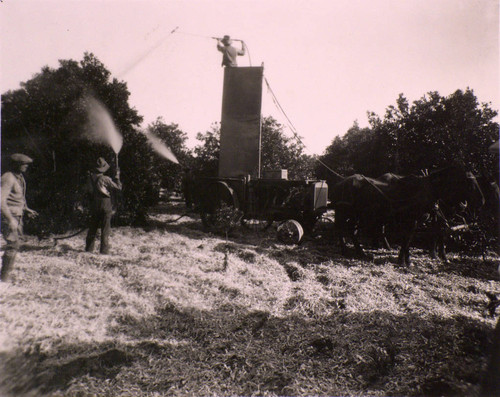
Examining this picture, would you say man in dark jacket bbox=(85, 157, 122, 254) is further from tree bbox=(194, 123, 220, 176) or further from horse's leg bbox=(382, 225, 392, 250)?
tree bbox=(194, 123, 220, 176)

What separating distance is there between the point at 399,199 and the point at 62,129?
29.8ft

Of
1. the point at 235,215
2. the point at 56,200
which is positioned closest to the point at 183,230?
the point at 235,215

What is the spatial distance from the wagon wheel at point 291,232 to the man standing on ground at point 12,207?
5.75 meters

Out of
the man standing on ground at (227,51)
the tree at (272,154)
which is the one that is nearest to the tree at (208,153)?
the tree at (272,154)

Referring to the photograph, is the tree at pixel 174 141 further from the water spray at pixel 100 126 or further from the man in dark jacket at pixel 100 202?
the man in dark jacket at pixel 100 202

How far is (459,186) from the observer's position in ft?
21.5

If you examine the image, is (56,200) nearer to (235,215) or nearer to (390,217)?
(235,215)

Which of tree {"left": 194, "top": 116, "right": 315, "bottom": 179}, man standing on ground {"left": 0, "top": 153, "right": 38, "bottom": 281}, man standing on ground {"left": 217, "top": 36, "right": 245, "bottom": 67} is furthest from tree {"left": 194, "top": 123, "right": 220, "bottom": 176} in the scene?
man standing on ground {"left": 0, "top": 153, "right": 38, "bottom": 281}

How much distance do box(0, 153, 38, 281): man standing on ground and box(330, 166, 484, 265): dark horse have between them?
21.8 ft

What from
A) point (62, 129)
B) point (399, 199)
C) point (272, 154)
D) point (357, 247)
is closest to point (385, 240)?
point (357, 247)

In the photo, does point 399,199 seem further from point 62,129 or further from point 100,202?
point 62,129

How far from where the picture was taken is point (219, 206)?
9.98 metres

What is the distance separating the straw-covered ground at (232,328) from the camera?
2857 mm

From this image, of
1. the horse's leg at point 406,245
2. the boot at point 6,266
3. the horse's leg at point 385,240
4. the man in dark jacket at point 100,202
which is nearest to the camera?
the boot at point 6,266
